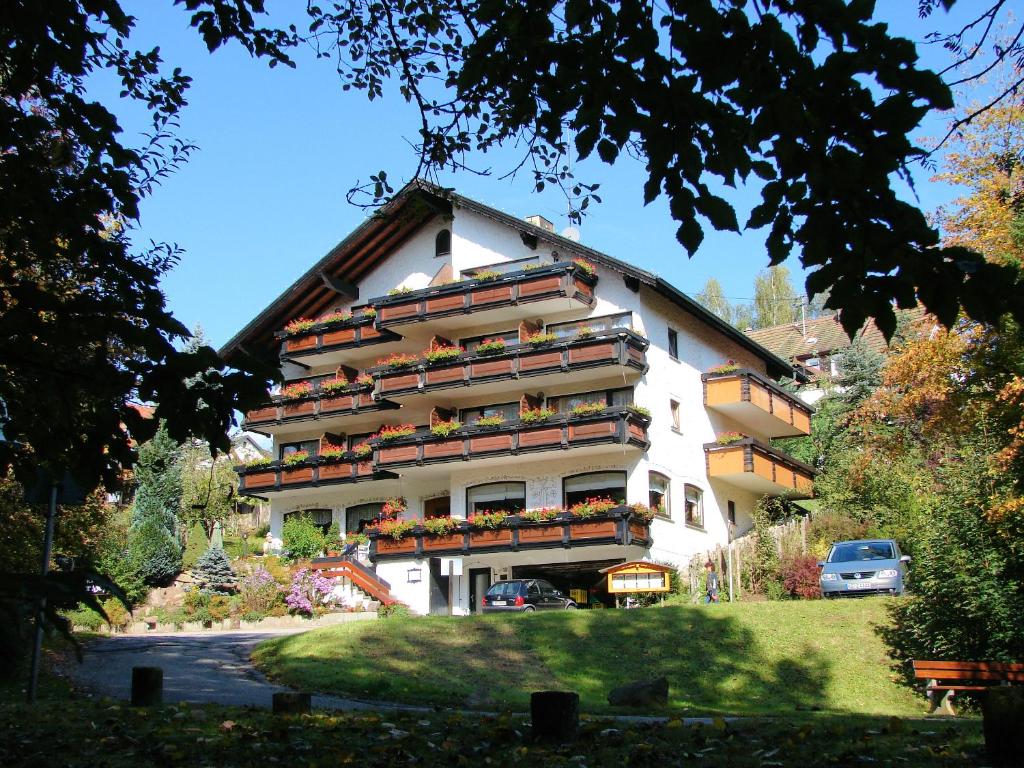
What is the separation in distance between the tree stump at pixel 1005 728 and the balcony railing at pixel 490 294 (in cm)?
2902

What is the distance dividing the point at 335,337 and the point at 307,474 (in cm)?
518

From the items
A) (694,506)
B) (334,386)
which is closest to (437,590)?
(334,386)

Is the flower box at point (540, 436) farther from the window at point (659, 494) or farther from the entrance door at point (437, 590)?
the entrance door at point (437, 590)

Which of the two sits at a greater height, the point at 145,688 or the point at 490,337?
the point at 490,337

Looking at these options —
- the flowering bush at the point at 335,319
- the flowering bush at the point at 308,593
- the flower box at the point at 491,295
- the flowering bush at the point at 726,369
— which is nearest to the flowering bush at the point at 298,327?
the flowering bush at the point at 335,319

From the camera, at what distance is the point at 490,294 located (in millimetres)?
37219

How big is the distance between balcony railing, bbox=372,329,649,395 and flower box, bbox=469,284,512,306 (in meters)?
1.76

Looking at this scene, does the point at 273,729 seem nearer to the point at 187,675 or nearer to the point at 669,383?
the point at 187,675

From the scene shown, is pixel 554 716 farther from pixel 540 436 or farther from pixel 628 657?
pixel 540 436

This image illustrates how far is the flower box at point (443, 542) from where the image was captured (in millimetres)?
36344

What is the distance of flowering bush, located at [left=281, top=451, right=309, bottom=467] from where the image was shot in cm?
4166

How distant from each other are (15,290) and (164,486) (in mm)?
39763

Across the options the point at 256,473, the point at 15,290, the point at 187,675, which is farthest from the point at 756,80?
the point at 256,473

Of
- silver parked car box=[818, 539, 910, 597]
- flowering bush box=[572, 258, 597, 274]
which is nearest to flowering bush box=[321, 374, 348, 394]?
flowering bush box=[572, 258, 597, 274]
